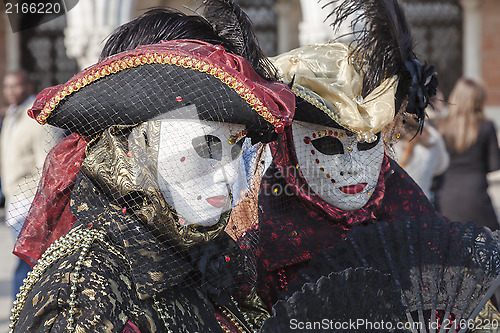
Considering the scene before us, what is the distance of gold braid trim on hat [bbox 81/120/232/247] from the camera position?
5.12 ft

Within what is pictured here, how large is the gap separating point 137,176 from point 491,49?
9.04 metres

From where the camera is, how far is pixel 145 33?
1.78 meters

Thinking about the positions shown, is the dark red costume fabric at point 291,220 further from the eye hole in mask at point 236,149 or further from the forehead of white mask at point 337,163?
the eye hole in mask at point 236,149

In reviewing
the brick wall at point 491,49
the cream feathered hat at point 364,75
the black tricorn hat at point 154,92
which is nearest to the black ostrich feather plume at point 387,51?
the cream feathered hat at point 364,75

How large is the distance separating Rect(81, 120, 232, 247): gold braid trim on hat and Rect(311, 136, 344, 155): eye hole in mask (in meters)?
0.68

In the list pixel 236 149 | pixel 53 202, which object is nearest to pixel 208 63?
pixel 236 149

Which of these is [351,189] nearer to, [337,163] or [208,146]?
[337,163]

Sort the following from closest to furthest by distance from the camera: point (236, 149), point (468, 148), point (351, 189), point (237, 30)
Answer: point (236, 149) < point (237, 30) < point (351, 189) < point (468, 148)

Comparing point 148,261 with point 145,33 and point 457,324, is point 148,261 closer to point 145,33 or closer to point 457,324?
point 145,33

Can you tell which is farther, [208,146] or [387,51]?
[387,51]

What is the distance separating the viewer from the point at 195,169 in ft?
5.30

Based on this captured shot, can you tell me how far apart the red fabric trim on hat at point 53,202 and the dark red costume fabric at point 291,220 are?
66 centimetres

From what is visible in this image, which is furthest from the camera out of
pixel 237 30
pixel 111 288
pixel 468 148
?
pixel 468 148

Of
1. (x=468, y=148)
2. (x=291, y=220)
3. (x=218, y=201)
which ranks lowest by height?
(x=468, y=148)
